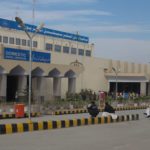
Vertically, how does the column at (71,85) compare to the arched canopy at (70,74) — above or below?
below

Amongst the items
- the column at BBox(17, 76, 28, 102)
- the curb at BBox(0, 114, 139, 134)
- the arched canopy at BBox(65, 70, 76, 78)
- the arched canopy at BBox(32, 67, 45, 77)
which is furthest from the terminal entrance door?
the curb at BBox(0, 114, 139, 134)

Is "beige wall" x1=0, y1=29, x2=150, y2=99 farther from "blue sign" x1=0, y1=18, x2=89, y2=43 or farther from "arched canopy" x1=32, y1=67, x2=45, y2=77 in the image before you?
"blue sign" x1=0, y1=18, x2=89, y2=43

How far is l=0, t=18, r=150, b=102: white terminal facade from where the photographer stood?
159 ft

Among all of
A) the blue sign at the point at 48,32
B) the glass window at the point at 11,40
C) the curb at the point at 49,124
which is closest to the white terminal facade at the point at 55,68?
the blue sign at the point at 48,32

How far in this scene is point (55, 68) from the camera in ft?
174

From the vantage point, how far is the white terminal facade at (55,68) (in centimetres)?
4831

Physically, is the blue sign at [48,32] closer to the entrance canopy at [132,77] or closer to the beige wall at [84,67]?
the beige wall at [84,67]

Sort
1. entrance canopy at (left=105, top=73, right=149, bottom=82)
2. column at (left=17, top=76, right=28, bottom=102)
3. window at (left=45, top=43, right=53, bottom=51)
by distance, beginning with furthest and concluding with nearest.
Answer: entrance canopy at (left=105, top=73, right=149, bottom=82) < window at (left=45, top=43, right=53, bottom=51) < column at (left=17, top=76, right=28, bottom=102)

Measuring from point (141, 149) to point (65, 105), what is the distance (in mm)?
29680

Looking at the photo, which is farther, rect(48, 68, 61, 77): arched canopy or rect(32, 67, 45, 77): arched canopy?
rect(48, 68, 61, 77): arched canopy

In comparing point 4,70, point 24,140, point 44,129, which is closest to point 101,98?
point 4,70

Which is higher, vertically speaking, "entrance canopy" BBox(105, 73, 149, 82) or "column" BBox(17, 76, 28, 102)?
"entrance canopy" BBox(105, 73, 149, 82)

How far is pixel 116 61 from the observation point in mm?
78438

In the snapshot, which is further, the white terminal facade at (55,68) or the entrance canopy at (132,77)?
the entrance canopy at (132,77)
